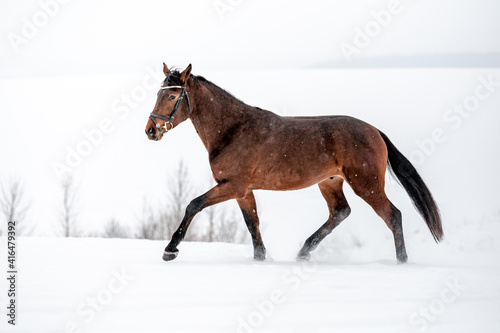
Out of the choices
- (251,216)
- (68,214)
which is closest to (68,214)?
(68,214)

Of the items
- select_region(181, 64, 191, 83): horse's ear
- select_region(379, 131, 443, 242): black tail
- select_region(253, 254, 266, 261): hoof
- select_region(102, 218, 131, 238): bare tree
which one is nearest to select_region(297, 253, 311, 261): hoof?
select_region(253, 254, 266, 261): hoof

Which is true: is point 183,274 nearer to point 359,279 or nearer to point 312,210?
point 359,279

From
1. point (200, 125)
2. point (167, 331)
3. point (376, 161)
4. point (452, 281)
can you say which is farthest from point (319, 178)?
point (167, 331)

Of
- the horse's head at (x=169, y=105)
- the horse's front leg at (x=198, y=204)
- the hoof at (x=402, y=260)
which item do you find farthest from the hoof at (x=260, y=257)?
the horse's head at (x=169, y=105)

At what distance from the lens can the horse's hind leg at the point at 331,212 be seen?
7.16 meters

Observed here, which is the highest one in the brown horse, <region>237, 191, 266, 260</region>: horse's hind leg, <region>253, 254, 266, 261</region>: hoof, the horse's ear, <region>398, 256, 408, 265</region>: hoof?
the horse's ear

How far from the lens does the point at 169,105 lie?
21.4 feet

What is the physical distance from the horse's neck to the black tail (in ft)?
7.26

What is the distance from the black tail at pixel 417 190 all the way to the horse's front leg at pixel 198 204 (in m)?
2.31

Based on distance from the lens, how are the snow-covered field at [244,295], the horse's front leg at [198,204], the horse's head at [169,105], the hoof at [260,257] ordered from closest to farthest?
1. the snow-covered field at [244,295]
2. the horse's front leg at [198,204]
3. the horse's head at [169,105]
4. the hoof at [260,257]

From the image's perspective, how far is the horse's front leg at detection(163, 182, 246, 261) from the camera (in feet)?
20.5

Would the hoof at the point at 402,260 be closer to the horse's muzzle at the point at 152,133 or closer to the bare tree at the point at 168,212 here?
the horse's muzzle at the point at 152,133

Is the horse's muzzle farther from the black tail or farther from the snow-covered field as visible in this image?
the black tail

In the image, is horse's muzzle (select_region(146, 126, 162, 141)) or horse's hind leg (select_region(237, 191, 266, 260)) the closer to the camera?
horse's muzzle (select_region(146, 126, 162, 141))
